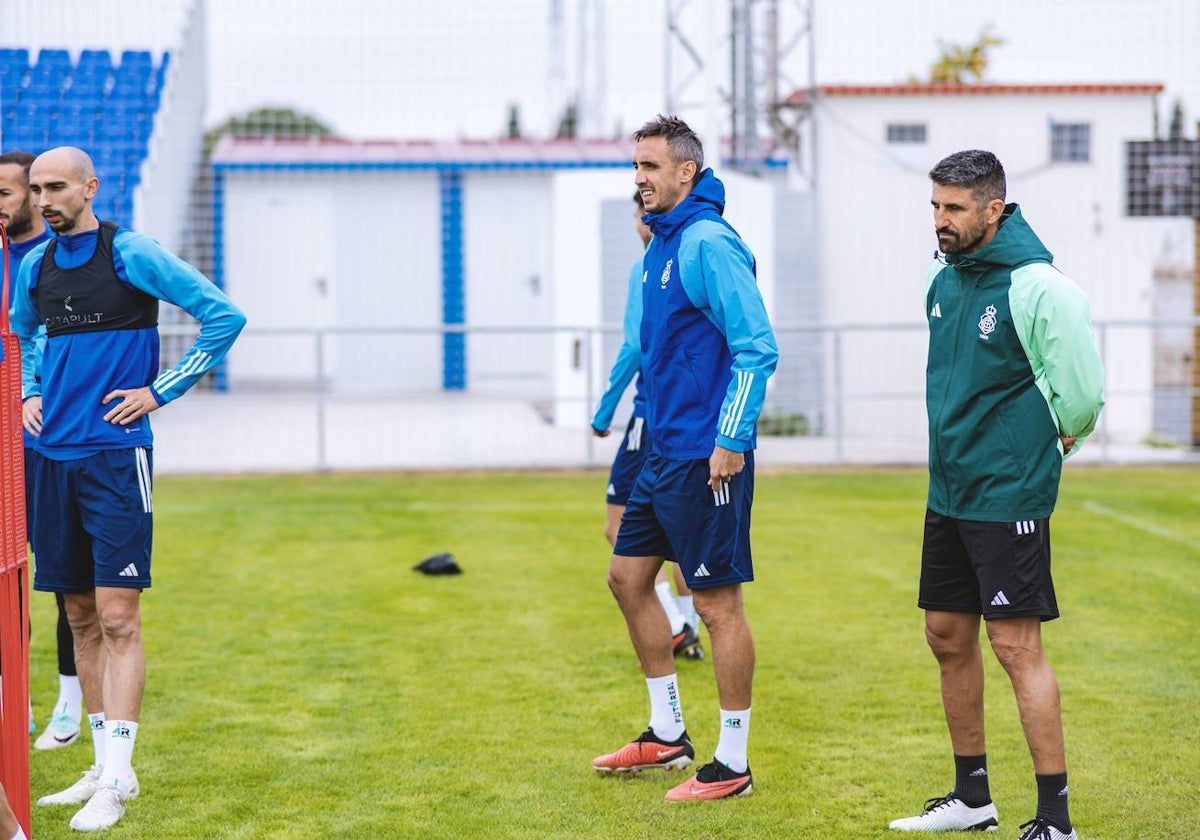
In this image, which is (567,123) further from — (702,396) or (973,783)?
(973,783)

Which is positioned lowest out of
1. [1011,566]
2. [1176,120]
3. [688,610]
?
[688,610]

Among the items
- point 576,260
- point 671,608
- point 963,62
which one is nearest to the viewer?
point 671,608

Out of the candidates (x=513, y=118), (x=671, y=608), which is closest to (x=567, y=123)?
(x=513, y=118)

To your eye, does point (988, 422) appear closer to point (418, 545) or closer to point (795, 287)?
point (418, 545)

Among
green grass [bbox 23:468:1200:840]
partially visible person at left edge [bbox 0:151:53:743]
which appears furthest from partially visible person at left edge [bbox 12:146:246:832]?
green grass [bbox 23:468:1200:840]

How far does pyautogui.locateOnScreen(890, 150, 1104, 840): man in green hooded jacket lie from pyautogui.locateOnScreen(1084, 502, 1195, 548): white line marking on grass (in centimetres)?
565

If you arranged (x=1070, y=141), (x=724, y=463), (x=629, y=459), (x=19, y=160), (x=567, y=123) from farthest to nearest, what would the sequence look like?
(x=567, y=123) < (x=1070, y=141) < (x=629, y=459) < (x=19, y=160) < (x=724, y=463)

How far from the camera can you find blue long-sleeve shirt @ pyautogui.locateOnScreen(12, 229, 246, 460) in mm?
4305

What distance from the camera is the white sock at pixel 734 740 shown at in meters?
4.33

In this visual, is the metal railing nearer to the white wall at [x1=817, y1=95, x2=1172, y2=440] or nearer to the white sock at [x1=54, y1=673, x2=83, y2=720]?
the white wall at [x1=817, y1=95, x2=1172, y2=440]

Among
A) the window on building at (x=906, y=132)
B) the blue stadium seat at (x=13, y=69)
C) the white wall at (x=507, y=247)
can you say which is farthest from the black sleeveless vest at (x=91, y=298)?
the white wall at (x=507, y=247)

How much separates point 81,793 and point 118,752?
0.23 meters

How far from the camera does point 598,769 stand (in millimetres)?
4625

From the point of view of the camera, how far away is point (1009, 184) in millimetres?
17531
